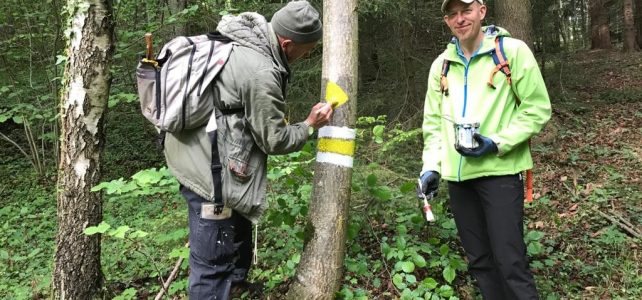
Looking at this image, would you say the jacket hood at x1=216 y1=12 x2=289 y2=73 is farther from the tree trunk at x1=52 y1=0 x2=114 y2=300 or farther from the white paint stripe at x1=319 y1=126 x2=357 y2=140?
the tree trunk at x1=52 y1=0 x2=114 y2=300

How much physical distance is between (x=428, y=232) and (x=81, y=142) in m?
3.06

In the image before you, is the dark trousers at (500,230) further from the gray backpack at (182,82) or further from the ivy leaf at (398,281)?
the gray backpack at (182,82)

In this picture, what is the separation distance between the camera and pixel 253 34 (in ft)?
9.05

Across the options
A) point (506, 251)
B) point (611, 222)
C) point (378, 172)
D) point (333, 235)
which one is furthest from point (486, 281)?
point (611, 222)

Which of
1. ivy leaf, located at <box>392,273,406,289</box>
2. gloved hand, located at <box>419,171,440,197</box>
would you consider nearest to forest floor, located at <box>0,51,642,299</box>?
ivy leaf, located at <box>392,273,406,289</box>

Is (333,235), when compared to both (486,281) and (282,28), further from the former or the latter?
(282,28)

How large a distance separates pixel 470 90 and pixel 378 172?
172cm

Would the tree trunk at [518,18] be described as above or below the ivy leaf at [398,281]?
above

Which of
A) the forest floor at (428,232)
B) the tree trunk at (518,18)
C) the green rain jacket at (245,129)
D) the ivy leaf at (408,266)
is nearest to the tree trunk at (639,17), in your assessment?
the forest floor at (428,232)

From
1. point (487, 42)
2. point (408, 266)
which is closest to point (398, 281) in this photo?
point (408, 266)

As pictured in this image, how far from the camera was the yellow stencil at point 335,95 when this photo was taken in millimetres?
3213

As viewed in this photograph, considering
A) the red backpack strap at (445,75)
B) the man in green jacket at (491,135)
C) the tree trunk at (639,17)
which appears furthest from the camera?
the tree trunk at (639,17)

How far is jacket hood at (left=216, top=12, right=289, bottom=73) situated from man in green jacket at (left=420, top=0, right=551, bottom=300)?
3.58 feet

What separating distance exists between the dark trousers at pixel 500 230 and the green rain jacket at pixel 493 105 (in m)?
0.10
